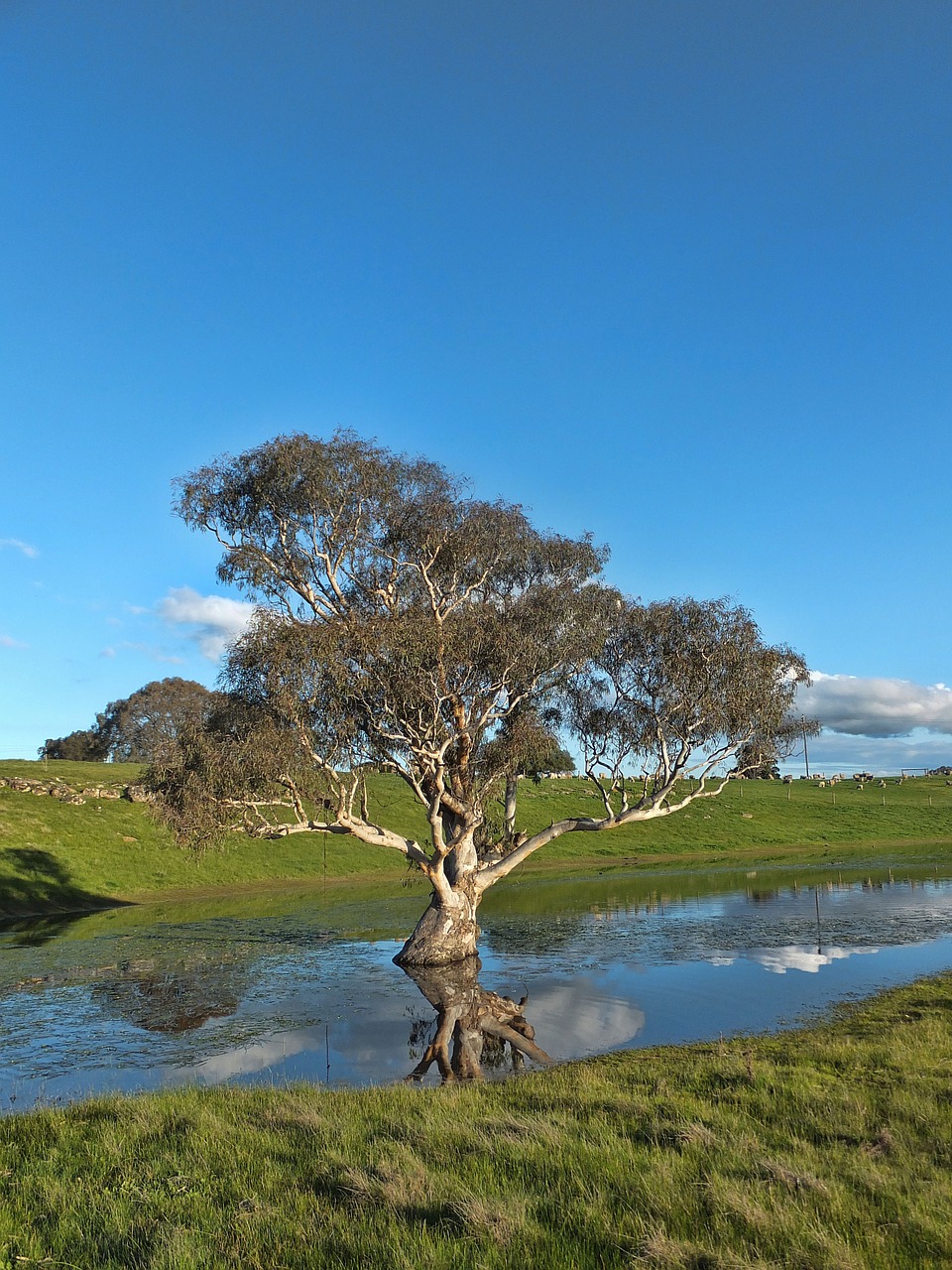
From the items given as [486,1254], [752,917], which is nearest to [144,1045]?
[486,1254]

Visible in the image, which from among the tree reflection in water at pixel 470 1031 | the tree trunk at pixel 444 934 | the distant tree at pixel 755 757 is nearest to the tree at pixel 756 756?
the distant tree at pixel 755 757

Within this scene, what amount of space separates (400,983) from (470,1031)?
6.38 m

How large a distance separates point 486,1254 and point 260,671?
21412 millimetres

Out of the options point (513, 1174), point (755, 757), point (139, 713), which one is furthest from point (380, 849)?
point (139, 713)

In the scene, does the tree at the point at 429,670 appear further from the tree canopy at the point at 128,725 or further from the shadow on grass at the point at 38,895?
the tree canopy at the point at 128,725

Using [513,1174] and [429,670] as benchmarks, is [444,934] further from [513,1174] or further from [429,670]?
[513,1174]

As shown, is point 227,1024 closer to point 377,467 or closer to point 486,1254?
point 486,1254

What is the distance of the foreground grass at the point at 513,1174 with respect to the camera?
771cm

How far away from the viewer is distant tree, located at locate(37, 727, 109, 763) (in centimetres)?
12781

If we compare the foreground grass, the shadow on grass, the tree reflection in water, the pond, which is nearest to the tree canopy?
the shadow on grass

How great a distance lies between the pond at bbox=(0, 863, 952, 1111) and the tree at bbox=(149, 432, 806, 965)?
456 cm

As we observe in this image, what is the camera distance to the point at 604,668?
34.5 meters

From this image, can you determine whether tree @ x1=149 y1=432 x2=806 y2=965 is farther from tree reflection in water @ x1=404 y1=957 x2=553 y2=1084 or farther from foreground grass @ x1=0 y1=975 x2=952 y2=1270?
foreground grass @ x1=0 y1=975 x2=952 y2=1270

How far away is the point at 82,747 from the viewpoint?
130m
